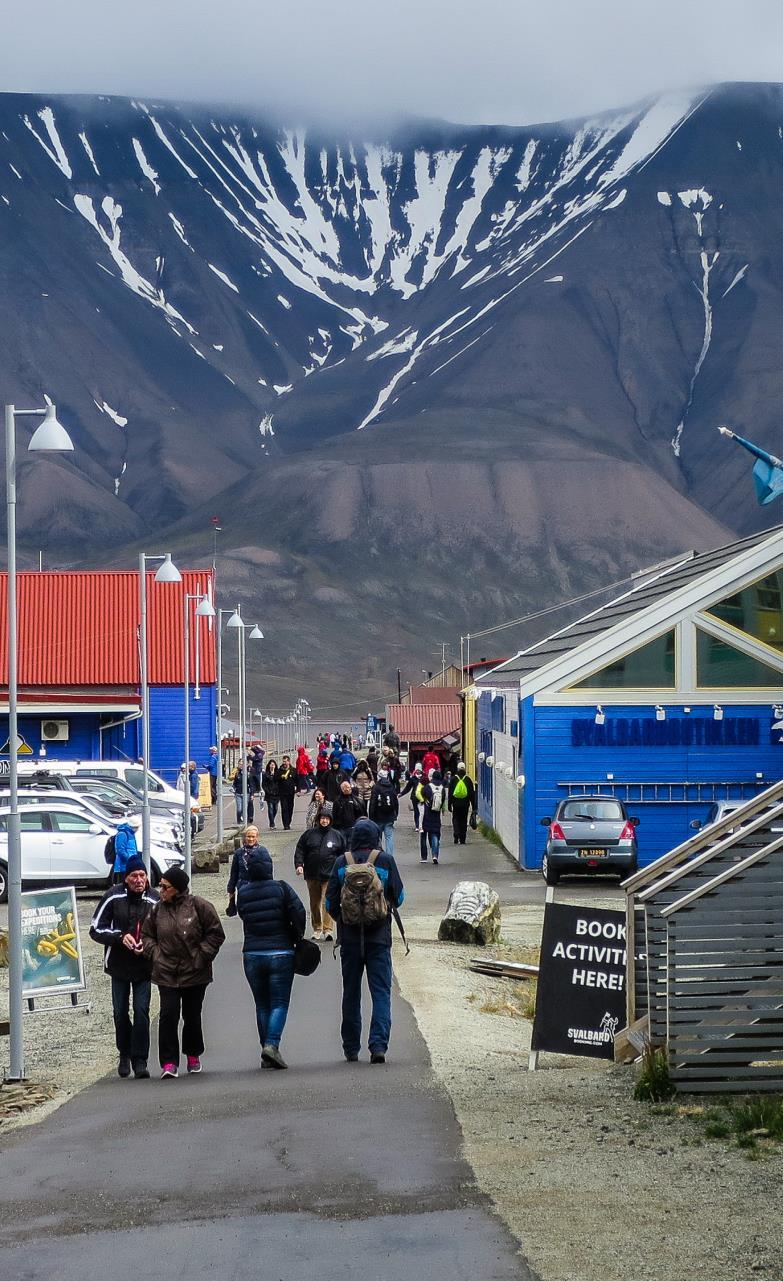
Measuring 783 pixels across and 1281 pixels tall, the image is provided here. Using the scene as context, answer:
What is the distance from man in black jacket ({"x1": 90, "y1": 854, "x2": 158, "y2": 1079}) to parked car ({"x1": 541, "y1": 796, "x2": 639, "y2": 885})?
58.1 ft

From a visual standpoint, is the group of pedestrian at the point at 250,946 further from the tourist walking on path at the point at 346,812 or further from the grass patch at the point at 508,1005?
the tourist walking on path at the point at 346,812

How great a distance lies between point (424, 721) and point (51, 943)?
87478mm

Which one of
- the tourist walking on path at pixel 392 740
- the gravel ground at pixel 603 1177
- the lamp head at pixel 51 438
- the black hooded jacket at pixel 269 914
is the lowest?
the gravel ground at pixel 603 1177

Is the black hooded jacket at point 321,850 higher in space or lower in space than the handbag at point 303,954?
higher

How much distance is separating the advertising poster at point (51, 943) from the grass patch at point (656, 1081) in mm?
7850

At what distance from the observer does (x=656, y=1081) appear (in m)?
11.3

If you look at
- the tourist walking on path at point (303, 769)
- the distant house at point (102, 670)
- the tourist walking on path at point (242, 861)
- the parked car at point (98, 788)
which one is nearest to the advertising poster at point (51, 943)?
the tourist walking on path at point (242, 861)

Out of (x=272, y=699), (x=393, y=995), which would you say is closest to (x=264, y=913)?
(x=393, y=995)

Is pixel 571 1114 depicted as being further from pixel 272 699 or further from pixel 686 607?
pixel 272 699

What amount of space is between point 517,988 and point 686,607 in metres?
17.2

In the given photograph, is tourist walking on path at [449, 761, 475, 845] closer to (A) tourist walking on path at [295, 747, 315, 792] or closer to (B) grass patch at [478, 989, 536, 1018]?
(A) tourist walking on path at [295, 747, 315, 792]

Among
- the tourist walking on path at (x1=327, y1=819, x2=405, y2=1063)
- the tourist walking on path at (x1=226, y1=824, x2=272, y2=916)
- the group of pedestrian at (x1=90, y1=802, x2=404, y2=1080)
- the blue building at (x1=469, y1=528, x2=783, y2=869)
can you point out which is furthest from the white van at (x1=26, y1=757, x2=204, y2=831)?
the tourist walking on path at (x1=327, y1=819, x2=405, y2=1063)

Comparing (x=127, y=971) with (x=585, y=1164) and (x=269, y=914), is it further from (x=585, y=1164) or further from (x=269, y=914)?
(x=585, y=1164)

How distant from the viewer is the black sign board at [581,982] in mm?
12852
